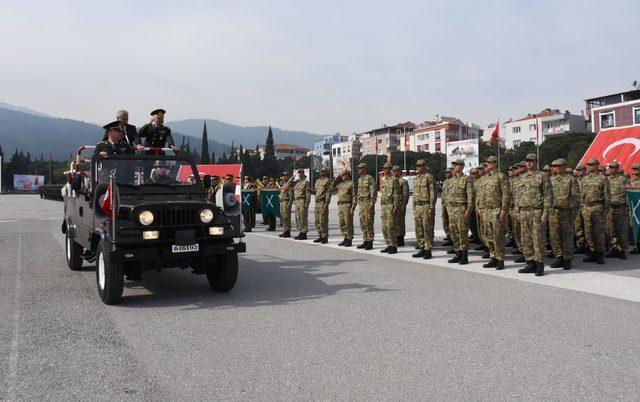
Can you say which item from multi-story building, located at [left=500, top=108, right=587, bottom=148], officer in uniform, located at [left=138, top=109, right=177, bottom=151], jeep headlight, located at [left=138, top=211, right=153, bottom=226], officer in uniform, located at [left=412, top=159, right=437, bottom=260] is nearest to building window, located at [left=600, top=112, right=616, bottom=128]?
multi-story building, located at [left=500, top=108, right=587, bottom=148]

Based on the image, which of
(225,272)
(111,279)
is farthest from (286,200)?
(111,279)

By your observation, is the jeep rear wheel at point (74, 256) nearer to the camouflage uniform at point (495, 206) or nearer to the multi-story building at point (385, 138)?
the camouflage uniform at point (495, 206)

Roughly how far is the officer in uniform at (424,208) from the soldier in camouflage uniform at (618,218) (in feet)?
11.6

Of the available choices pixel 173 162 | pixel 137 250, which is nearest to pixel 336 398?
pixel 137 250

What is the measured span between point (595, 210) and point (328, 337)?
24.4ft

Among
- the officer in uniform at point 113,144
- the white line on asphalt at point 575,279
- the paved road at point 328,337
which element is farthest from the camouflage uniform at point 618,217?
the officer in uniform at point 113,144

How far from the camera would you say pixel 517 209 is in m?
9.11

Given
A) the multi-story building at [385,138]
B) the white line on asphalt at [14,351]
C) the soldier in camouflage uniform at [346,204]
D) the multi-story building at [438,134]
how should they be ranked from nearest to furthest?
the white line on asphalt at [14,351] < the soldier in camouflage uniform at [346,204] < the multi-story building at [438,134] < the multi-story building at [385,138]

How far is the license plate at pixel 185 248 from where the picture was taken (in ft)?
20.8

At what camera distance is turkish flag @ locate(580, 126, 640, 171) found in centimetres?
1473

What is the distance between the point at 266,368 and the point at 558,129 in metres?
112

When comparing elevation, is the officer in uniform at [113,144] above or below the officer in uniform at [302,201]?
above

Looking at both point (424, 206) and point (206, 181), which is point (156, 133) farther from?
point (424, 206)

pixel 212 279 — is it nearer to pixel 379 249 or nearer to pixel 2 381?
pixel 2 381
